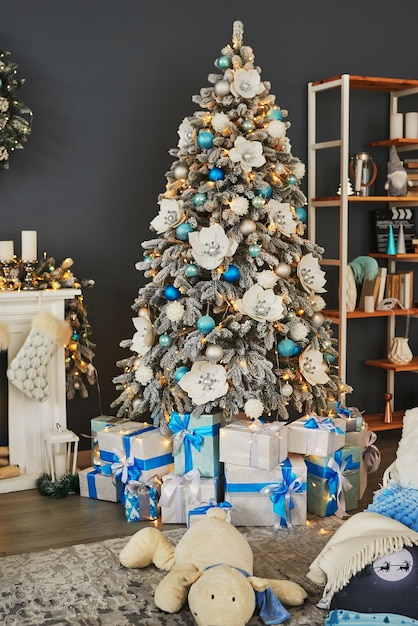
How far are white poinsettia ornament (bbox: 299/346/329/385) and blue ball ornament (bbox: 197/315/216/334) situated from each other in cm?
47

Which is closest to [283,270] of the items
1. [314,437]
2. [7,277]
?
[314,437]

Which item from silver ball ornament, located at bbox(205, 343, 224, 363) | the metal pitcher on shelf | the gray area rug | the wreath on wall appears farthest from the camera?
the metal pitcher on shelf

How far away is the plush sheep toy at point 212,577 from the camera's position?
103 inches

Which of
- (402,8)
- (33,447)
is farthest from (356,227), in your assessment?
(33,447)

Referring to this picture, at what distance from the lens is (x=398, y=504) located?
2748 millimetres

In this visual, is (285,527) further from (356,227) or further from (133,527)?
(356,227)

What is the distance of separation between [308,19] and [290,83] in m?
0.40

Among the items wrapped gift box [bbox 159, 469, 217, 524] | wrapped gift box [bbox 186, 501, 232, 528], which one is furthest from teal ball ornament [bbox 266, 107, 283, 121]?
wrapped gift box [bbox 186, 501, 232, 528]

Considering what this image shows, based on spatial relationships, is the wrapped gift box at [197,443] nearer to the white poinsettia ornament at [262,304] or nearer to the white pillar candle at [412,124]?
the white poinsettia ornament at [262,304]

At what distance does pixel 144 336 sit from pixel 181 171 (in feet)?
2.56

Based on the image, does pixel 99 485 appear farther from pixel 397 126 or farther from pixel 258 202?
pixel 397 126

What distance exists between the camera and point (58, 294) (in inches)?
162

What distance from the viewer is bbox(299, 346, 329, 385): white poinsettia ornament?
3.93m

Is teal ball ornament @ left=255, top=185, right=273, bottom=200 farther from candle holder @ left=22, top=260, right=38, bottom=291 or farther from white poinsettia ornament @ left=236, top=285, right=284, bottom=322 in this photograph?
candle holder @ left=22, top=260, right=38, bottom=291
